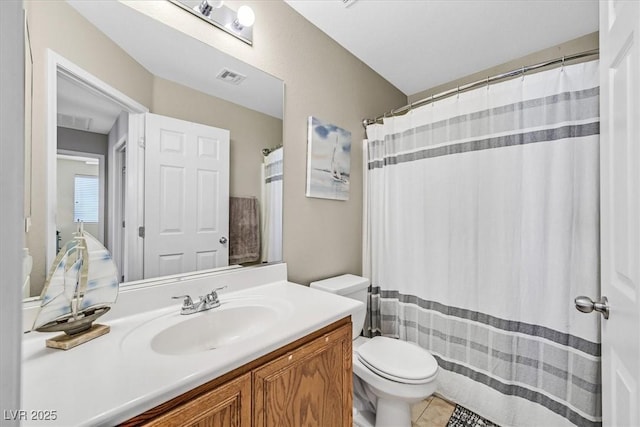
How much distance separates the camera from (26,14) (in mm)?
802

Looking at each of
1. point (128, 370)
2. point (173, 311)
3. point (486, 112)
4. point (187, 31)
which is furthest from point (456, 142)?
point (128, 370)

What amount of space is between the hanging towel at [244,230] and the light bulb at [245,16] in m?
0.84

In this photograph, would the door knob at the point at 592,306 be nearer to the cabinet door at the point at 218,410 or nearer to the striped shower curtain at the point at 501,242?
the striped shower curtain at the point at 501,242

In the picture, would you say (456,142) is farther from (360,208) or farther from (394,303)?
(394,303)

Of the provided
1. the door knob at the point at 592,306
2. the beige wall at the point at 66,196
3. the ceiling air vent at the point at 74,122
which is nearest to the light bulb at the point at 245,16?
the ceiling air vent at the point at 74,122

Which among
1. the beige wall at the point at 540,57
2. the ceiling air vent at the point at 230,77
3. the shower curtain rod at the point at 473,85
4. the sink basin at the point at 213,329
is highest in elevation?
the beige wall at the point at 540,57

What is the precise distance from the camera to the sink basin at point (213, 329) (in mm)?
959

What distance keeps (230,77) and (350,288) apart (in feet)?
4.37

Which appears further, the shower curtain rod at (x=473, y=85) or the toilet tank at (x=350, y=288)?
the toilet tank at (x=350, y=288)

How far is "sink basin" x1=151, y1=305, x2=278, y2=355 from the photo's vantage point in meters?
0.96

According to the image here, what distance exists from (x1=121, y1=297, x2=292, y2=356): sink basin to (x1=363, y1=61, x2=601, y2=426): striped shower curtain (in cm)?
108

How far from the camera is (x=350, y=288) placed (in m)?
1.72

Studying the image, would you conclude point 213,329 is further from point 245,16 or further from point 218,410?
point 245,16

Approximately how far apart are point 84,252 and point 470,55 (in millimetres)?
2497
